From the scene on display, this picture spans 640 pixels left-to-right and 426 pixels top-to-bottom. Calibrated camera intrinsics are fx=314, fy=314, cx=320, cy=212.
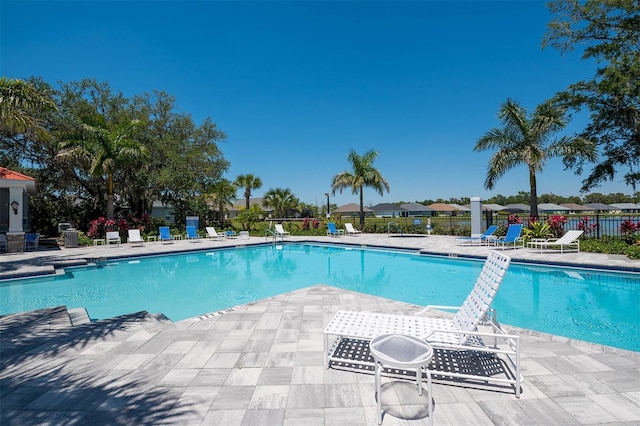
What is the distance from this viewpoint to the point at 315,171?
3597cm

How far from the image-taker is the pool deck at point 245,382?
7.59 ft

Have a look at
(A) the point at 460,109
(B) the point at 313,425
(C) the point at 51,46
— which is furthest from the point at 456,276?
(C) the point at 51,46

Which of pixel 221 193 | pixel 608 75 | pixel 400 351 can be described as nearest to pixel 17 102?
pixel 400 351

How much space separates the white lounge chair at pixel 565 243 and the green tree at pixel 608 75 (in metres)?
5.72

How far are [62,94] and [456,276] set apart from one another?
23.3 m

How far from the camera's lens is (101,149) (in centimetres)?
1628

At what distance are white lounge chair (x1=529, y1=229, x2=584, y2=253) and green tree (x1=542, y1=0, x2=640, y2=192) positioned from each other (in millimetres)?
5721

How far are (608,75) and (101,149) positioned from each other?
23694mm

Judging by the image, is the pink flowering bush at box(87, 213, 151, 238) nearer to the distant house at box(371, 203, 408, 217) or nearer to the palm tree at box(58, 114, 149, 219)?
the palm tree at box(58, 114, 149, 219)

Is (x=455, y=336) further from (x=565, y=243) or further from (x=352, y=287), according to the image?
(x=565, y=243)

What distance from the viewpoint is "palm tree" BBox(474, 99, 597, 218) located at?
14.2 meters

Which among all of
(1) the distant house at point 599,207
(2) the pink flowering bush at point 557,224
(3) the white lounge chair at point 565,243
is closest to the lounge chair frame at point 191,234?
(3) the white lounge chair at point 565,243

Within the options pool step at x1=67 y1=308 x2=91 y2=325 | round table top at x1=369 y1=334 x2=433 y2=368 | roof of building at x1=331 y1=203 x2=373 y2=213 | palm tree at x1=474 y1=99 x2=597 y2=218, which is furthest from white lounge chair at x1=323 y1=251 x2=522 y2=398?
roof of building at x1=331 y1=203 x2=373 y2=213

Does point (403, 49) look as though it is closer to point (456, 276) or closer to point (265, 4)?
point (265, 4)
